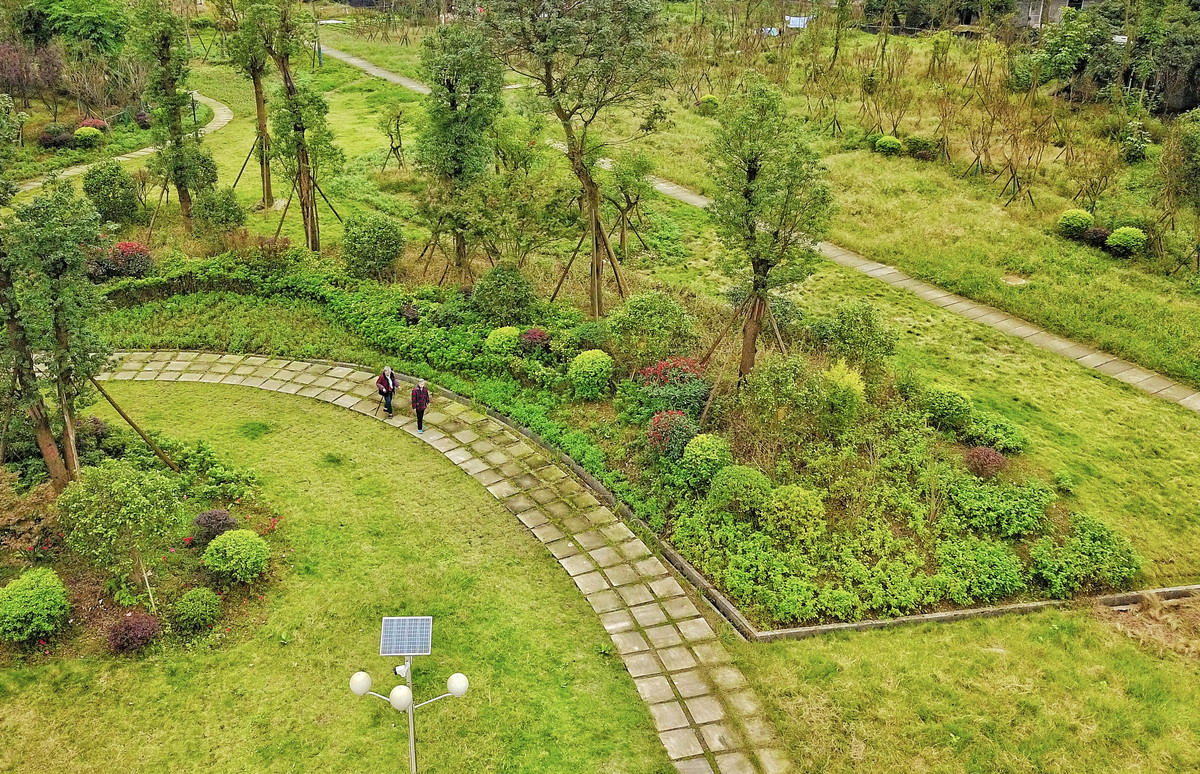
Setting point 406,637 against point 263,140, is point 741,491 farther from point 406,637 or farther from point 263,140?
point 263,140

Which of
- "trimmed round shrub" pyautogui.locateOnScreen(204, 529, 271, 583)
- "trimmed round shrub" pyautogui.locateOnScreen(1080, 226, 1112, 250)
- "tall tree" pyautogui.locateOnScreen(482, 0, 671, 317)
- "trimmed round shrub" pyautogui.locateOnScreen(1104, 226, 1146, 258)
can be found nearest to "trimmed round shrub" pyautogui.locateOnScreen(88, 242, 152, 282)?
"tall tree" pyautogui.locateOnScreen(482, 0, 671, 317)

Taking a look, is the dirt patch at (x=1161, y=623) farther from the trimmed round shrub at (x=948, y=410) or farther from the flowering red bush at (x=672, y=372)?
the flowering red bush at (x=672, y=372)

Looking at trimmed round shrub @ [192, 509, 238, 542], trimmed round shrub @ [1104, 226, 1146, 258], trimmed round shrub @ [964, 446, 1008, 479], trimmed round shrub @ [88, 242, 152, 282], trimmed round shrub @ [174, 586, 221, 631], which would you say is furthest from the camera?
trimmed round shrub @ [1104, 226, 1146, 258]

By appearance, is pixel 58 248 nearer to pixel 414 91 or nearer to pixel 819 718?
pixel 819 718

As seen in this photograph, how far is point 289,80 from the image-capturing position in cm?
1736

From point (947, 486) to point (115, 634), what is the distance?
10.7 m

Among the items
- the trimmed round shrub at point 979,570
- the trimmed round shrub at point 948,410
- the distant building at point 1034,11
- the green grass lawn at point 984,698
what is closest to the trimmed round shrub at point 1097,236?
the trimmed round shrub at point 948,410

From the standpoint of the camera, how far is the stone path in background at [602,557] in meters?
8.64

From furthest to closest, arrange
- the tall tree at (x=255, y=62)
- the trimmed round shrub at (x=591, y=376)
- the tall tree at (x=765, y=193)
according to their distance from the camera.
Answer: the tall tree at (x=255, y=62) < the trimmed round shrub at (x=591, y=376) < the tall tree at (x=765, y=193)

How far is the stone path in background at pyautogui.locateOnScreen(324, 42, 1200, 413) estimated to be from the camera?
47.8 feet

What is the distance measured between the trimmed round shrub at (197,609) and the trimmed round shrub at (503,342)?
6329mm

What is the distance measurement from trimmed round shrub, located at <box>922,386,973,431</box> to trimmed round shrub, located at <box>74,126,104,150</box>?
2527cm

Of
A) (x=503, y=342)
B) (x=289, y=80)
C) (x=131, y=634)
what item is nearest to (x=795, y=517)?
(x=503, y=342)

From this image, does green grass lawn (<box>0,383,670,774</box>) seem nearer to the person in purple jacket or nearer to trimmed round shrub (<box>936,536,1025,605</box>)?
the person in purple jacket
